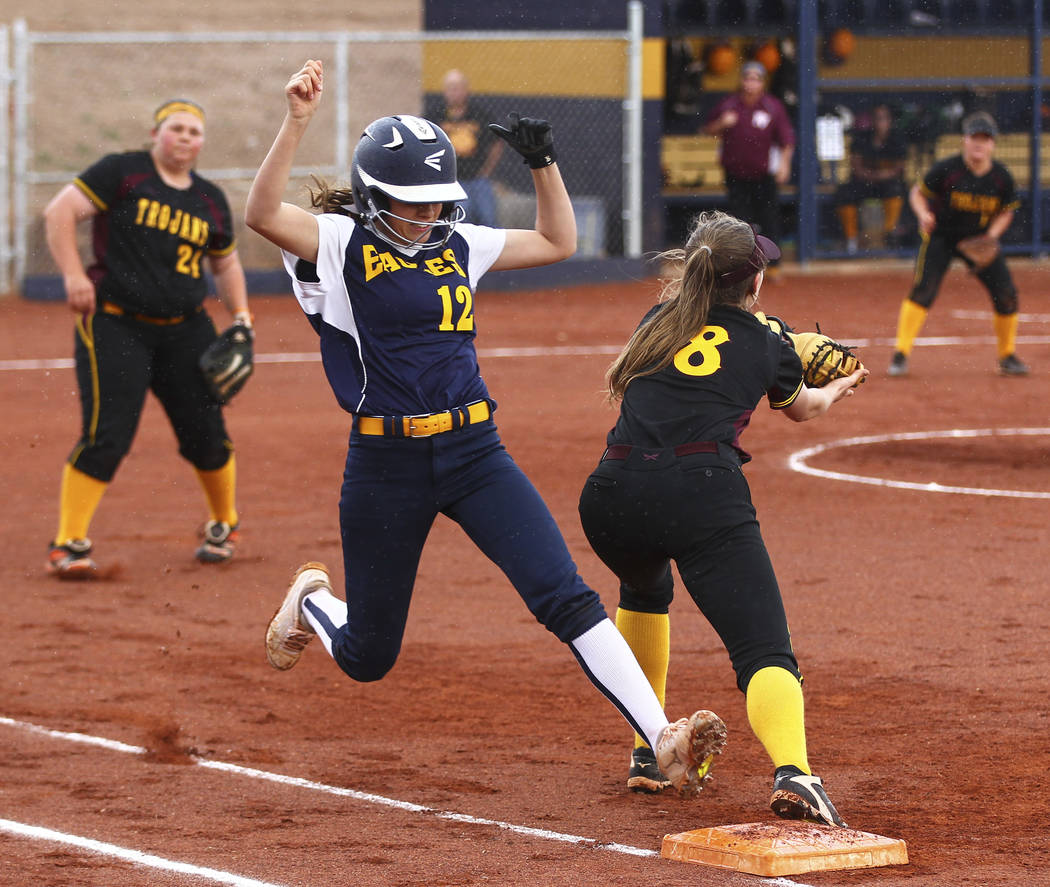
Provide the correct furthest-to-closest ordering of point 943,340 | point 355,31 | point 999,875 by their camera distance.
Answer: point 355,31 → point 943,340 → point 999,875

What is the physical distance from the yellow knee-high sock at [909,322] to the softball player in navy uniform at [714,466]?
9.63 m

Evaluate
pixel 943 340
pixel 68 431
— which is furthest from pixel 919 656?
pixel 943 340

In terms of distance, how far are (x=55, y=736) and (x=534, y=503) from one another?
2.17m

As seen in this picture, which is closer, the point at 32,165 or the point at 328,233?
the point at 328,233

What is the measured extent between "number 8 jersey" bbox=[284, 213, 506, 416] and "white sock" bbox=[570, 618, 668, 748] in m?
0.82

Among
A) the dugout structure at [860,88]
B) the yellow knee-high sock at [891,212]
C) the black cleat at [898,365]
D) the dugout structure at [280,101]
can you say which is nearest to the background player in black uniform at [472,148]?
the dugout structure at [280,101]

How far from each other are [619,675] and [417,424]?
36.9 inches

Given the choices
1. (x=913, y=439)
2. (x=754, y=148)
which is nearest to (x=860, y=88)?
(x=754, y=148)

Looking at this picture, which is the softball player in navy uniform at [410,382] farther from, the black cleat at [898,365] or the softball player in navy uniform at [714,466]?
the black cleat at [898,365]

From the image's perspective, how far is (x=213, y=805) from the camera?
5316 mm

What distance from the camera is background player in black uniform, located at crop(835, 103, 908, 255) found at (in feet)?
77.1

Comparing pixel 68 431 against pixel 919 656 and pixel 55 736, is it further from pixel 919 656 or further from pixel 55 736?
pixel 919 656

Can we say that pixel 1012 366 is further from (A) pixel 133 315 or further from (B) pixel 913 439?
(A) pixel 133 315

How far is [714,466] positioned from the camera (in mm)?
4840
